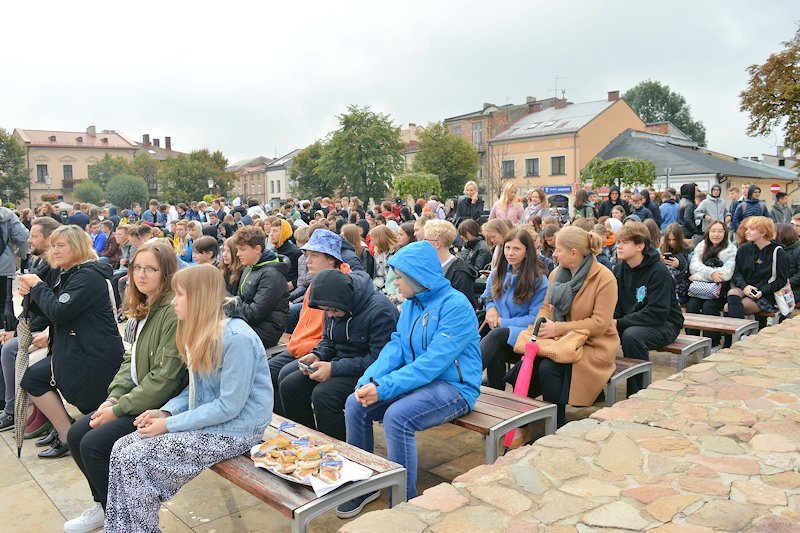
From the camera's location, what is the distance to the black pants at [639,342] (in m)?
5.08

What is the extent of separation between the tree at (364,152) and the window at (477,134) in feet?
30.4

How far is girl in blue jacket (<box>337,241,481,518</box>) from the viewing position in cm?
358

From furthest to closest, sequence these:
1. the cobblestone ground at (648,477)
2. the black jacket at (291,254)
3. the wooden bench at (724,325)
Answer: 1. the black jacket at (291,254)
2. the wooden bench at (724,325)
3. the cobblestone ground at (648,477)

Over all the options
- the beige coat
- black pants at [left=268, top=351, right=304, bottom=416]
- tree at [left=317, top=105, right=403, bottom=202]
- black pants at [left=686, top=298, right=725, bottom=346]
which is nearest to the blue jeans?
the beige coat

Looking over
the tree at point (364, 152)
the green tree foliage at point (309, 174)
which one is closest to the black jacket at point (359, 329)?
the tree at point (364, 152)

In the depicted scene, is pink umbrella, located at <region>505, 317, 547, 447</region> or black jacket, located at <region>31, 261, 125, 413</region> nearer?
black jacket, located at <region>31, 261, 125, 413</region>

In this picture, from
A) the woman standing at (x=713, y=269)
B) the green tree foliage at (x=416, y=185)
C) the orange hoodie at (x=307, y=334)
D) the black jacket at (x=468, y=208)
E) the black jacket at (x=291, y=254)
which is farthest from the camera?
the green tree foliage at (x=416, y=185)

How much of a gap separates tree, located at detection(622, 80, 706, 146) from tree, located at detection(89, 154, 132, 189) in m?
61.6

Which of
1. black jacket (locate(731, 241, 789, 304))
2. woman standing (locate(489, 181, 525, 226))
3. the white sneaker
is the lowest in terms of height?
the white sneaker

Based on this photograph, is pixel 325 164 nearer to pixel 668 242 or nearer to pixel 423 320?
pixel 668 242

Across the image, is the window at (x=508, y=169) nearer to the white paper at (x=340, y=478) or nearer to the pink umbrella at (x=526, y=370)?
the pink umbrella at (x=526, y=370)

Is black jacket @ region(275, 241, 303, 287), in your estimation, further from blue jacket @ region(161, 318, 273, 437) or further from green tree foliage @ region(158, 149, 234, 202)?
green tree foliage @ region(158, 149, 234, 202)

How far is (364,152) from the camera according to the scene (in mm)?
44906

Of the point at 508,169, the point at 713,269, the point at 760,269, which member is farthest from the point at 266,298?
the point at 508,169
